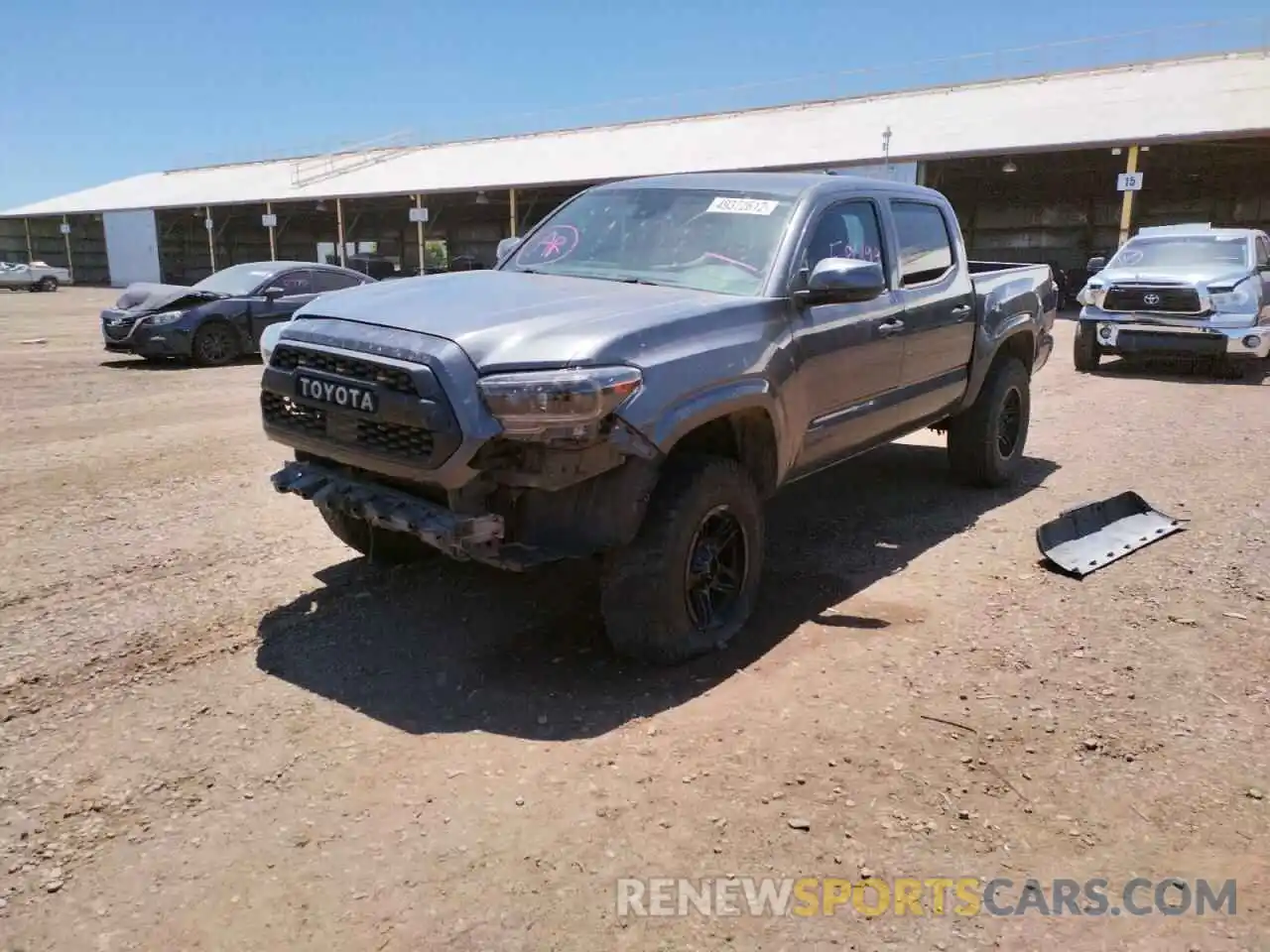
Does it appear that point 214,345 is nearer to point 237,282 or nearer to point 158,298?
point 158,298

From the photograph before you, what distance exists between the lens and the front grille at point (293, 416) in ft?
13.0

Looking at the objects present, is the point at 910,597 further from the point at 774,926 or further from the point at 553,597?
the point at 774,926

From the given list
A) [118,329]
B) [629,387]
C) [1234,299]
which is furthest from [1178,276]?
[118,329]

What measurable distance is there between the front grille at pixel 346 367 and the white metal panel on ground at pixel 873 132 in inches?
895

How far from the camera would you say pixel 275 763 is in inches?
131

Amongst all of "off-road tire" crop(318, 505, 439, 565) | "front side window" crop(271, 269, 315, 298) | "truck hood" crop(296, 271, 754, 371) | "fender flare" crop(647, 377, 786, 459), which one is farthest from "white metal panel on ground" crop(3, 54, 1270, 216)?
"off-road tire" crop(318, 505, 439, 565)

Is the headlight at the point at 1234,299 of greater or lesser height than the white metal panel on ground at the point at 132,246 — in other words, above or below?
below

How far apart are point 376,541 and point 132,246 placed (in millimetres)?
50766

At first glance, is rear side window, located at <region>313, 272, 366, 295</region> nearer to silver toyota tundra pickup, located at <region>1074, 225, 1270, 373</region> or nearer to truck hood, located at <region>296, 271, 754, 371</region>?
silver toyota tundra pickup, located at <region>1074, 225, 1270, 373</region>

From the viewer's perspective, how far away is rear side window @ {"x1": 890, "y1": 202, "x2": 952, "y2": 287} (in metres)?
5.64

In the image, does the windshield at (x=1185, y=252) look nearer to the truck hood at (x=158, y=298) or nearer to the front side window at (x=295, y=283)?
the front side window at (x=295, y=283)

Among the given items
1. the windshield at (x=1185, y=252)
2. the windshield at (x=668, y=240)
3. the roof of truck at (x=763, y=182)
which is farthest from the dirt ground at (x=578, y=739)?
the windshield at (x=1185, y=252)

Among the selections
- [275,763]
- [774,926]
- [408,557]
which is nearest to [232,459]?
[408,557]

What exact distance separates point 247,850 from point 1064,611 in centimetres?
371
